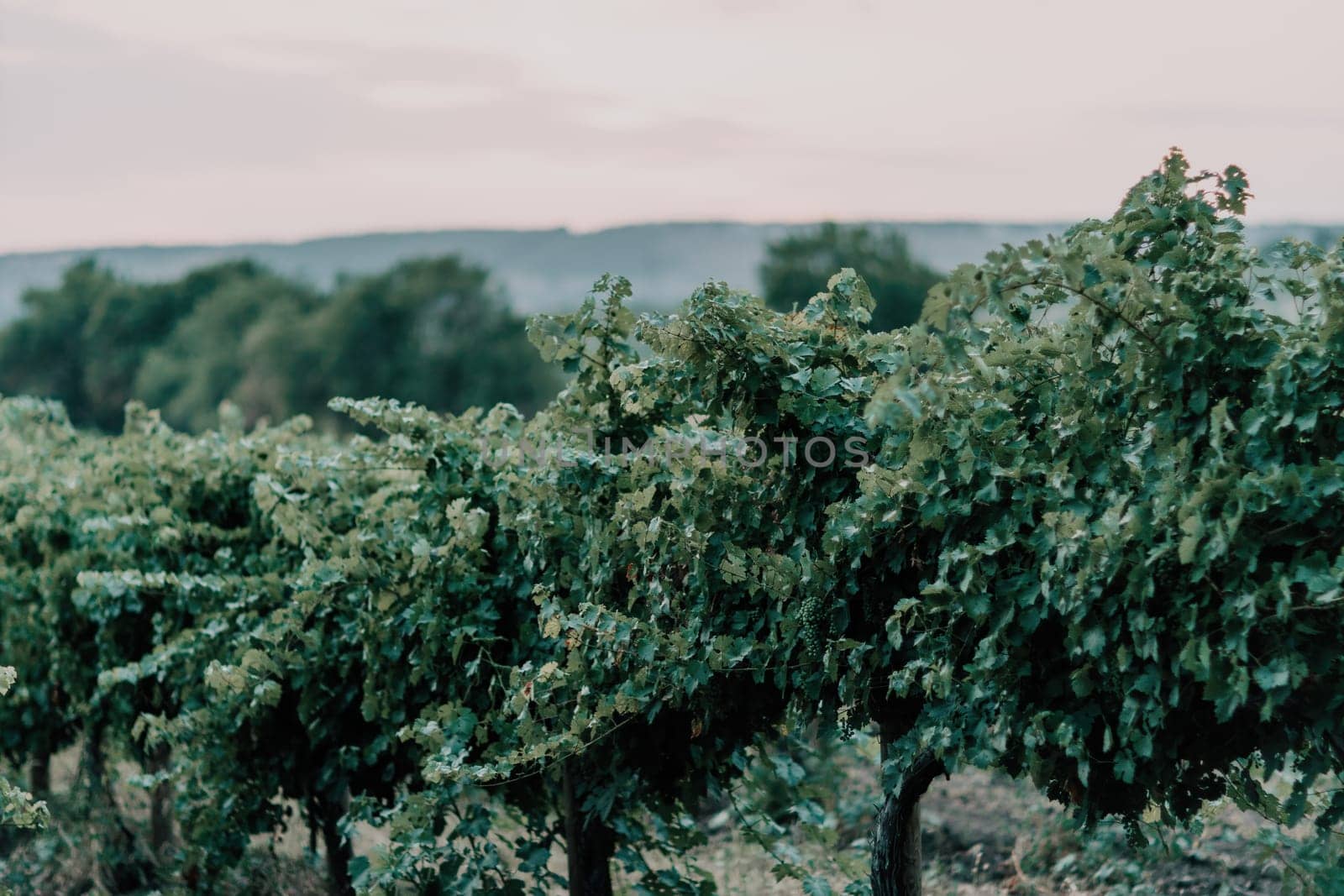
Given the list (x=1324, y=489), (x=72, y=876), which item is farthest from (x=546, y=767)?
(x=72, y=876)

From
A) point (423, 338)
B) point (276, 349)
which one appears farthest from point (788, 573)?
point (276, 349)

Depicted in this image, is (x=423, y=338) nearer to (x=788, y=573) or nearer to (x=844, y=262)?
(x=844, y=262)

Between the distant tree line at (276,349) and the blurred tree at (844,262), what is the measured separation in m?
13.1

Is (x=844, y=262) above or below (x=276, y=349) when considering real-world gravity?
above

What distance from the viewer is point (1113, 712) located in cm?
308

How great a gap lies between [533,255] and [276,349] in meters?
14.9

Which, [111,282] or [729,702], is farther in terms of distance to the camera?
[111,282]

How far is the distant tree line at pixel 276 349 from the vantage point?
67438 mm

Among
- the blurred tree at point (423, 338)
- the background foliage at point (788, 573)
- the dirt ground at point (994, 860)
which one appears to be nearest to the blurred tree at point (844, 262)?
the blurred tree at point (423, 338)

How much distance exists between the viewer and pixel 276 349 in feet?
234

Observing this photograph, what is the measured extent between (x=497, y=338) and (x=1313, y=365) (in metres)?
66.2

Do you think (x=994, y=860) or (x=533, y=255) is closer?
(x=994, y=860)

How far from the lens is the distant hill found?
2124 inches

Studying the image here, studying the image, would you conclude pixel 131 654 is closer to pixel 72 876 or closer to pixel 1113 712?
pixel 72 876
